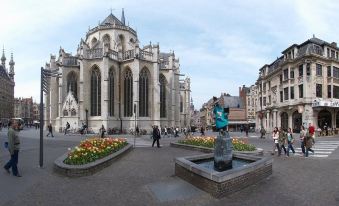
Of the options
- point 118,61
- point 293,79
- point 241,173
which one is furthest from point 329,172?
point 118,61

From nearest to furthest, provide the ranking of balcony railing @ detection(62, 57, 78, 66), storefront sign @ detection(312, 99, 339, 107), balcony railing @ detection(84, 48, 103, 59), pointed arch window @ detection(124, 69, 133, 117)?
storefront sign @ detection(312, 99, 339, 107) → balcony railing @ detection(84, 48, 103, 59) → pointed arch window @ detection(124, 69, 133, 117) → balcony railing @ detection(62, 57, 78, 66)

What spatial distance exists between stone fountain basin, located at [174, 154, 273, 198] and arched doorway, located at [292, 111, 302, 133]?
134 ft

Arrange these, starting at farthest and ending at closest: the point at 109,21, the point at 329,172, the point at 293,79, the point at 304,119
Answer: the point at 109,21 < the point at 293,79 < the point at 304,119 < the point at 329,172

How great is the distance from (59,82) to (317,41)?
3808 centimetres

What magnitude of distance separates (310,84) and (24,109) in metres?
157

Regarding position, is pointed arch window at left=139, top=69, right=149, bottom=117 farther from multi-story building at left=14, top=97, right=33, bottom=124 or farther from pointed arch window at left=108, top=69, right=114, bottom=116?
multi-story building at left=14, top=97, right=33, bottom=124

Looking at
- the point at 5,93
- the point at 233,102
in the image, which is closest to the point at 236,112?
the point at 233,102

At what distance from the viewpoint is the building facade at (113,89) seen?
49.3m

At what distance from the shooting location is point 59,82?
173ft

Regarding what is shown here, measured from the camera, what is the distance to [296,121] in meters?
49.9

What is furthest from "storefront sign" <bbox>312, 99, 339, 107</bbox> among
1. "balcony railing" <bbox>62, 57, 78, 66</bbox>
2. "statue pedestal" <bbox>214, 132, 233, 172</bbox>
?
"statue pedestal" <bbox>214, 132, 233, 172</bbox>

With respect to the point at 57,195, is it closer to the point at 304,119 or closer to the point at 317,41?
the point at 304,119

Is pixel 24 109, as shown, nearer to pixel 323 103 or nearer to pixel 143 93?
pixel 143 93

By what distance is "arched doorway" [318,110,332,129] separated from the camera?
47.6 m
